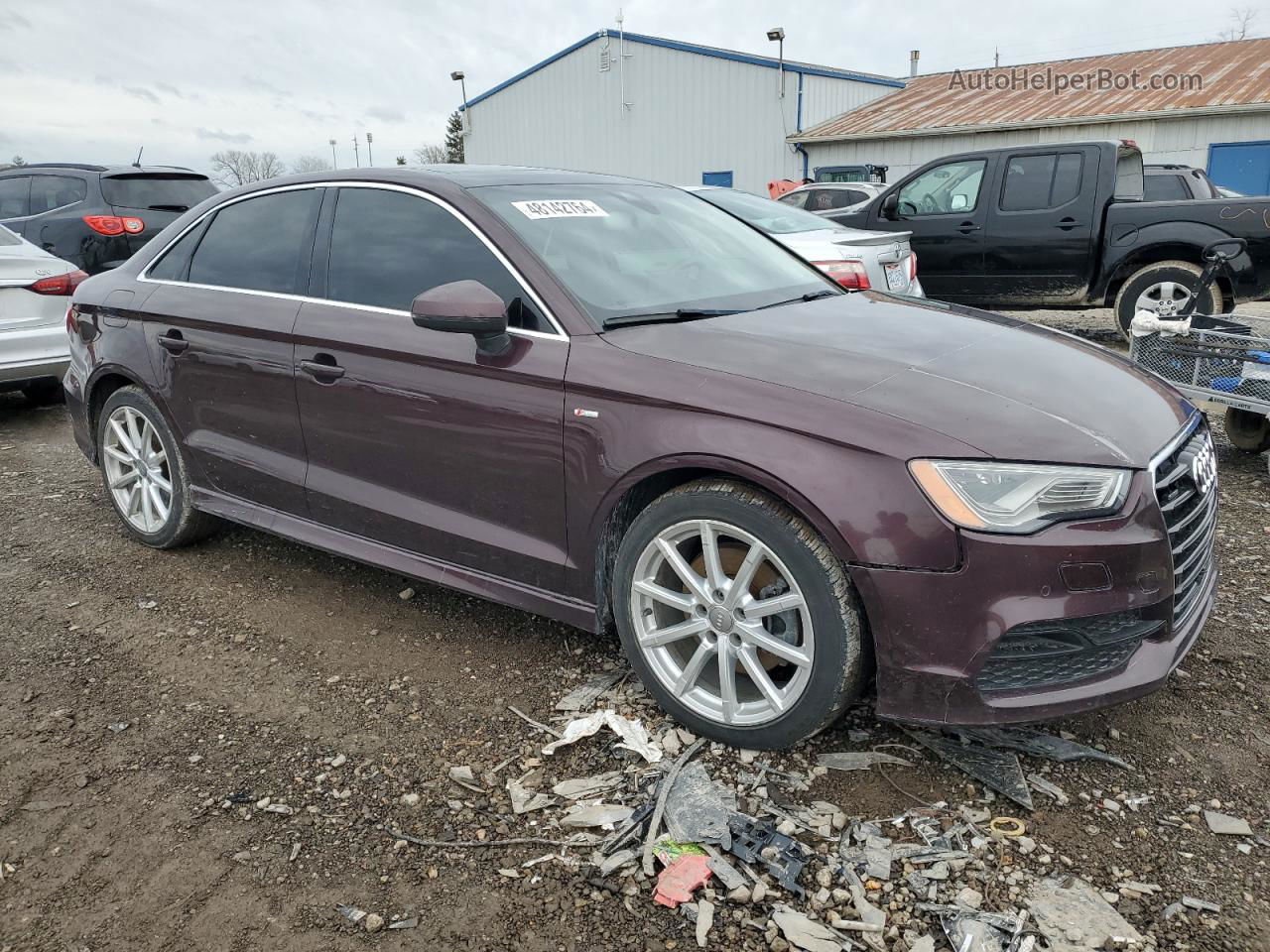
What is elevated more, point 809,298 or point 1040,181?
point 1040,181

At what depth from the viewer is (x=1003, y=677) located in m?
2.33

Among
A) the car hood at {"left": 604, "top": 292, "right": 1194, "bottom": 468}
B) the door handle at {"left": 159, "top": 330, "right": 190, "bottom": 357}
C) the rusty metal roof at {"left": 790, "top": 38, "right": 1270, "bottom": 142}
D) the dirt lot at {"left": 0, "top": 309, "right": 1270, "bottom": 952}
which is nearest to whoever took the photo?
the dirt lot at {"left": 0, "top": 309, "right": 1270, "bottom": 952}

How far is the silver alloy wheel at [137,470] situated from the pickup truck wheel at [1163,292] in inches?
312

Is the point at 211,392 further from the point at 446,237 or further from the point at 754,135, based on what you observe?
the point at 754,135

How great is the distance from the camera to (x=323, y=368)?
11.1ft

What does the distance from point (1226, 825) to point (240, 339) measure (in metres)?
3.59

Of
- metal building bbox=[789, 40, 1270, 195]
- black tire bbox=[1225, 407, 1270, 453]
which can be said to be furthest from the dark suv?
metal building bbox=[789, 40, 1270, 195]

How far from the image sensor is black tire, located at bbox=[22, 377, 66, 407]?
25.5ft

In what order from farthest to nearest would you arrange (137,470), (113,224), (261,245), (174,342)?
(113,224)
(137,470)
(174,342)
(261,245)

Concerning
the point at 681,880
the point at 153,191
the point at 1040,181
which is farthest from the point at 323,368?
the point at 1040,181

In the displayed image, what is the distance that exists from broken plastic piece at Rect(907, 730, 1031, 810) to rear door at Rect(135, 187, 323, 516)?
2430 millimetres

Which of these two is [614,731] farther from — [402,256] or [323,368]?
[402,256]

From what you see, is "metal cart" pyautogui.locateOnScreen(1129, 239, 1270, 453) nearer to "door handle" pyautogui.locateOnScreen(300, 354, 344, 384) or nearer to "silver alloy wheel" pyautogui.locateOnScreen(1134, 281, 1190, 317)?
"silver alloy wheel" pyautogui.locateOnScreen(1134, 281, 1190, 317)

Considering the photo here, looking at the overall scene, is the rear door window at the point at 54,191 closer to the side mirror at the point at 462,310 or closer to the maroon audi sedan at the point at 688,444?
the maroon audi sedan at the point at 688,444
